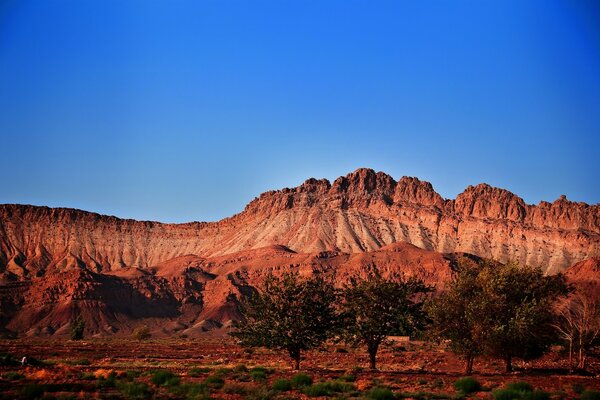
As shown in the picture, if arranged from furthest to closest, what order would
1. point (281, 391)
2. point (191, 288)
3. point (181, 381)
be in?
point (191, 288)
point (181, 381)
point (281, 391)

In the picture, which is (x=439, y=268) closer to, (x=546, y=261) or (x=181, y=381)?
(x=546, y=261)

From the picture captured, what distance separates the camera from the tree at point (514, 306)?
1491 inches

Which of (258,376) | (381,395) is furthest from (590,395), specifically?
(258,376)

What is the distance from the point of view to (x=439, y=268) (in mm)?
140500

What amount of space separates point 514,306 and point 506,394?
12.6 metres

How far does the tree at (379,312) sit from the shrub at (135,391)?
17.2 m

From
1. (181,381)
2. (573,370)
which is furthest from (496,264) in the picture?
(181,381)

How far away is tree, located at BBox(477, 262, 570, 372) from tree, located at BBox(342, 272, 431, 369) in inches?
→ 177

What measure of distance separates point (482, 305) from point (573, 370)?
9590 millimetres

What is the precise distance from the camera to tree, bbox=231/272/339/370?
4103cm

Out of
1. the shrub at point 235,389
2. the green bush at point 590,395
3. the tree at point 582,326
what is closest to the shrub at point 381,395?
the shrub at point 235,389

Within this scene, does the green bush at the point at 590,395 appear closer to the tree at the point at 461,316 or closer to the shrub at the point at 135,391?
the tree at the point at 461,316

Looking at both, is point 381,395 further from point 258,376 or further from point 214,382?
point 258,376

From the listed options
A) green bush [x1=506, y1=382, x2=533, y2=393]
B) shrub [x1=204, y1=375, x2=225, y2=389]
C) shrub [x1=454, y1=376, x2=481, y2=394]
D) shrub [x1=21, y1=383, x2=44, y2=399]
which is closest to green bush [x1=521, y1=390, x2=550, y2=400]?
green bush [x1=506, y1=382, x2=533, y2=393]
